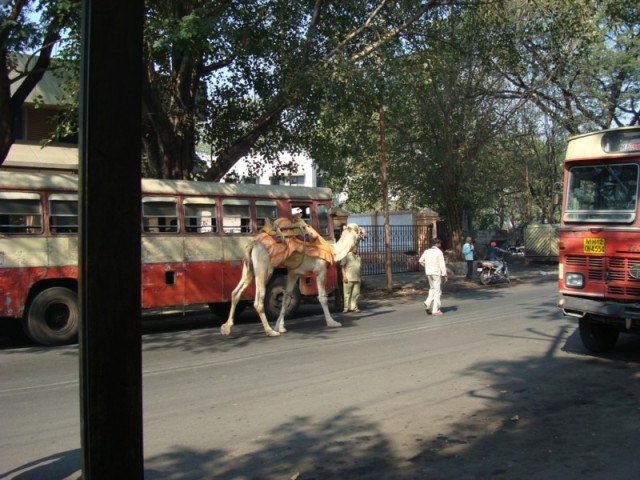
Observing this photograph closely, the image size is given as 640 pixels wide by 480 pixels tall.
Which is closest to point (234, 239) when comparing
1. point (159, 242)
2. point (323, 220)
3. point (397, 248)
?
point (159, 242)

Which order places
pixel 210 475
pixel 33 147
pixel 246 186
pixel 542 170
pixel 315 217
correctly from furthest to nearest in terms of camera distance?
1. pixel 542 170
2. pixel 33 147
3. pixel 315 217
4. pixel 246 186
5. pixel 210 475

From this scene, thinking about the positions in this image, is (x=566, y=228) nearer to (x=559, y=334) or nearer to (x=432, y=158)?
(x=559, y=334)

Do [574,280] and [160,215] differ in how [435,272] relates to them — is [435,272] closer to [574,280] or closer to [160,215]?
[574,280]

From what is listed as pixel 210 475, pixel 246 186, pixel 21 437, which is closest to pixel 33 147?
pixel 246 186

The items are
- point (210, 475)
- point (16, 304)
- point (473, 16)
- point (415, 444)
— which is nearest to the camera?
point (210, 475)

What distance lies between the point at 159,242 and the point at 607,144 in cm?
867

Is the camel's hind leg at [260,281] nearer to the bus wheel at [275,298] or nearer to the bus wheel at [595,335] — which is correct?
the bus wheel at [275,298]

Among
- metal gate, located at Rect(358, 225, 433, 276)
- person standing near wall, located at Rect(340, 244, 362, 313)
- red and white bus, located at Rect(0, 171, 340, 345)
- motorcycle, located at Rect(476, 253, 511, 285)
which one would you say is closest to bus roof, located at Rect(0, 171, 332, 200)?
red and white bus, located at Rect(0, 171, 340, 345)

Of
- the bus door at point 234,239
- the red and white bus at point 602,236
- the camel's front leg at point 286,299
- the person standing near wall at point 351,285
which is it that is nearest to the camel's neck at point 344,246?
the camel's front leg at point 286,299

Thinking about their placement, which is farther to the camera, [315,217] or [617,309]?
[315,217]

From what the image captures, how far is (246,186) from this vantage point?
14.4m

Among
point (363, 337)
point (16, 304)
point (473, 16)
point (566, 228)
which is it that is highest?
point (473, 16)

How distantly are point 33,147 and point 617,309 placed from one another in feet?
64.0

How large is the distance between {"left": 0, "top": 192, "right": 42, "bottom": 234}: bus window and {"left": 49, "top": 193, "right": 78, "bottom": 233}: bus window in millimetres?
220
